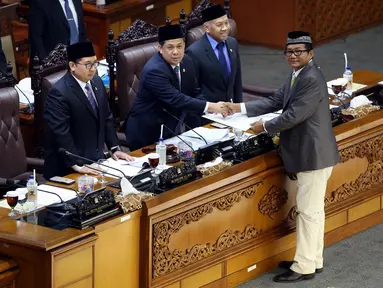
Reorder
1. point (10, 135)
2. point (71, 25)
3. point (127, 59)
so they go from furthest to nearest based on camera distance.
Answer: point (71, 25) → point (127, 59) → point (10, 135)

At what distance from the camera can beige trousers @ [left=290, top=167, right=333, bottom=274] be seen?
6.66 meters

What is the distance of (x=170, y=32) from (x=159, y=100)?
518 mm

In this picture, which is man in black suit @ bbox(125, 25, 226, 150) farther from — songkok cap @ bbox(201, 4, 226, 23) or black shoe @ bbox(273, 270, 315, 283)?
black shoe @ bbox(273, 270, 315, 283)

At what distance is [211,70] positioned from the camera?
7.82 meters

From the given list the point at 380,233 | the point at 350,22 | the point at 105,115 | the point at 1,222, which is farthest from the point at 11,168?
the point at 350,22

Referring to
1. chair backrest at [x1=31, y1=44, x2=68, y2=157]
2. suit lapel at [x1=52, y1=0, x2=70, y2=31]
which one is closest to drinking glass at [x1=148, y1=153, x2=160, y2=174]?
chair backrest at [x1=31, y1=44, x2=68, y2=157]

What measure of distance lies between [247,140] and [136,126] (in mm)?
967

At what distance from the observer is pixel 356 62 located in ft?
38.1

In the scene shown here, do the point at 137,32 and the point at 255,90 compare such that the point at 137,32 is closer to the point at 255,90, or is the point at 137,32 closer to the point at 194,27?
the point at 194,27

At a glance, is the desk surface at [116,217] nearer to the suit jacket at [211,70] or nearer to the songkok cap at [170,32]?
the songkok cap at [170,32]

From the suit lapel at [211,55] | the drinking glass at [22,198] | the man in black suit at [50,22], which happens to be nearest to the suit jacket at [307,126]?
the suit lapel at [211,55]

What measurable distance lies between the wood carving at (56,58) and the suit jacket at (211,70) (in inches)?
35.8

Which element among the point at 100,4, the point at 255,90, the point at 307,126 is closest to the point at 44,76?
the point at 307,126

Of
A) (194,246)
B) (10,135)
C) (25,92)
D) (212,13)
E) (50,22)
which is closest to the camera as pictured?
(194,246)
